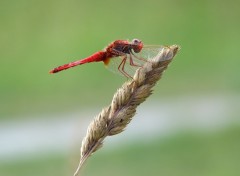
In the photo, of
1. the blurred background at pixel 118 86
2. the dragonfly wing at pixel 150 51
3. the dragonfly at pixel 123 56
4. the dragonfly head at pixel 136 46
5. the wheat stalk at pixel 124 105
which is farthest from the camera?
the blurred background at pixel 118 86

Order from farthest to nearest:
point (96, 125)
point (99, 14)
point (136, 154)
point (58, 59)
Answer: point (99, 14) → point (58, 59) → point (136, 154) → point (96, 125)

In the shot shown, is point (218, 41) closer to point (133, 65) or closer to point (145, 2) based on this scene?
point (145, 2)

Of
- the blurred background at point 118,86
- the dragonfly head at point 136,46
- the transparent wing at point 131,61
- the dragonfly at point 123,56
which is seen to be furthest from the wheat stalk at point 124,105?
the blurred background at point 118,86

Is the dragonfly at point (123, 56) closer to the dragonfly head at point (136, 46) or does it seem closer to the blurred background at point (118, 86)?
the dragonfly head at point (136, 46)

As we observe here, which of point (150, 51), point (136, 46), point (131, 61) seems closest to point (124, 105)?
point (150, 51)

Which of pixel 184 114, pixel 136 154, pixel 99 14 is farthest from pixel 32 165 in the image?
pixel 99 14

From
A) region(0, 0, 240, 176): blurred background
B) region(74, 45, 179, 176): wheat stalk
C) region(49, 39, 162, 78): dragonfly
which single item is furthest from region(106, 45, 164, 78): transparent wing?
region(0, 0, 240, 176): blurred background
